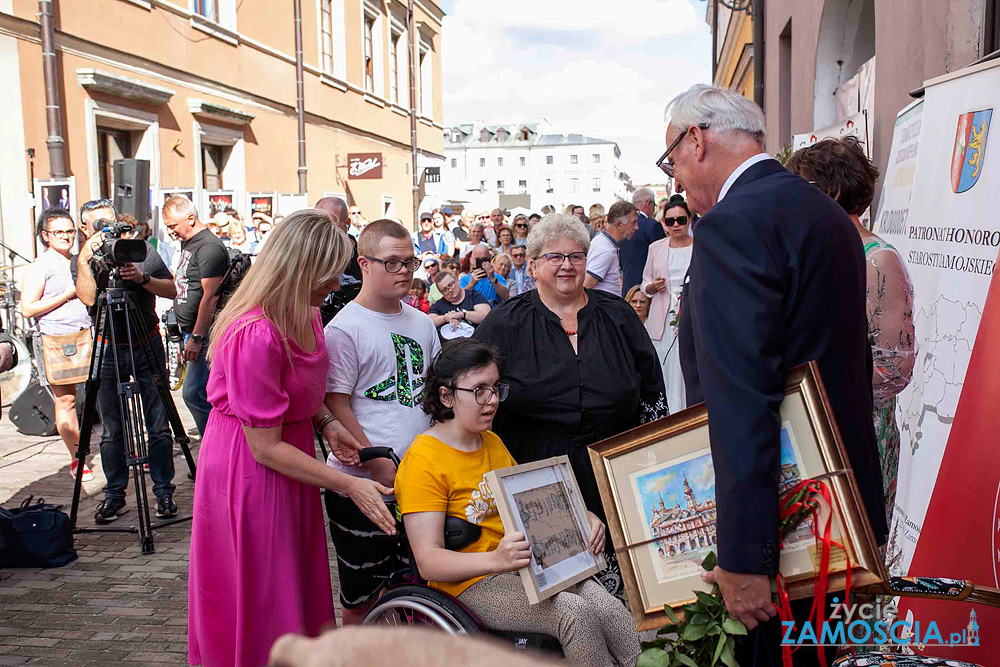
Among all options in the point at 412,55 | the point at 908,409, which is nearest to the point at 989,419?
the point at 908,409

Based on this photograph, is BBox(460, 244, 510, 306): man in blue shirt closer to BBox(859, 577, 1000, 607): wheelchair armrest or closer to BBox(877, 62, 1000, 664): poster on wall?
BBox(877, 62, 1000, 664): poster on wall

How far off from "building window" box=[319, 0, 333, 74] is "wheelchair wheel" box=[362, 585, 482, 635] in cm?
2261

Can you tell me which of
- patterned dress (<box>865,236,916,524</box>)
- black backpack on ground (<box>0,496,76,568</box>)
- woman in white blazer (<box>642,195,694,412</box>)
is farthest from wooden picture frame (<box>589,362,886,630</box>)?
woman in white blazer (<box>642,195,694,412</box>)

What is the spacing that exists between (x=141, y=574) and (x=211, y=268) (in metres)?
2.34

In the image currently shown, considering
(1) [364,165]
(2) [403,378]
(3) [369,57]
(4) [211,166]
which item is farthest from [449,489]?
(3) [369,57]

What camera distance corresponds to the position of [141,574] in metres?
5.02

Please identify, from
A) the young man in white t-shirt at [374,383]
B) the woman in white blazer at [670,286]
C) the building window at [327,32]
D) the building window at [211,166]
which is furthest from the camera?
the building window at [327,32]

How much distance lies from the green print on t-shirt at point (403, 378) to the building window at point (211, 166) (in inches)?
592

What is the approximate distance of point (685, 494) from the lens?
2068 millimetres

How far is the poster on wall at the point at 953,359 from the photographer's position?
293 cm

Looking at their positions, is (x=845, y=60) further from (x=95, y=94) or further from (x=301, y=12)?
(x=301, y=12)

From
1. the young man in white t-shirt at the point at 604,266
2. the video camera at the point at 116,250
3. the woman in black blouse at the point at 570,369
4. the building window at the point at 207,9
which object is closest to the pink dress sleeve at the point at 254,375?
the woman in black blouse at the point at 570,369

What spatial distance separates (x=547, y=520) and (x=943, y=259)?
213cm

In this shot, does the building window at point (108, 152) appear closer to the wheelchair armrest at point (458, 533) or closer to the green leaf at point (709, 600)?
the wheelchair armrest at point (458, 533)
